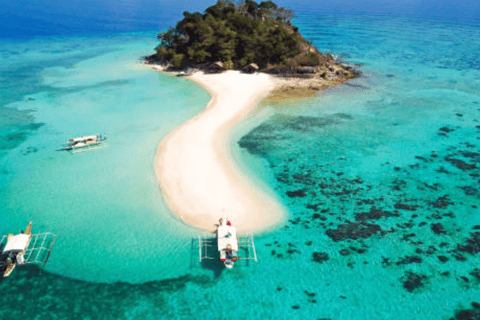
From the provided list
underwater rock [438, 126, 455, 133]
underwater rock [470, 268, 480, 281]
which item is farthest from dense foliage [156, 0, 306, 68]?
underwater rock [470, 268, 480, 281]

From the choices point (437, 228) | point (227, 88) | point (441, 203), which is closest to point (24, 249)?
point (437, 228)

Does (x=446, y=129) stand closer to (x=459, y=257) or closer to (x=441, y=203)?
(x=441, y=203)

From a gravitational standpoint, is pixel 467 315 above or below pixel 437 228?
below

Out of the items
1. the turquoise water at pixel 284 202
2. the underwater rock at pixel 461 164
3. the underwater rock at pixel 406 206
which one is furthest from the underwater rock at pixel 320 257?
the underwater rock at pixel 461 164

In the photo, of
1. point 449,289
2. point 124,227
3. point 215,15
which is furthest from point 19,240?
point 215,15

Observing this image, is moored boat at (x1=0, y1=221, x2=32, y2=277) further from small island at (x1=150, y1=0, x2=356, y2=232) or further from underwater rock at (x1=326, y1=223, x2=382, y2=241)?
underwater rock at (x1=326, y1=223, x2=382, y2=241)

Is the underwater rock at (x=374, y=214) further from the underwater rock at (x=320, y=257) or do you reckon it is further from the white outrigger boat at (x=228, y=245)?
the white outrigger boat at (x=228, y=245)

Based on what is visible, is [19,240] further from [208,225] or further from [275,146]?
[275,146]

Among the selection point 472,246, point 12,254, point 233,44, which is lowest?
point 472,246
